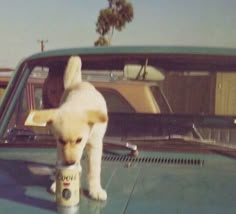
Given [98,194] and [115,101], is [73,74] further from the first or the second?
[115,101]

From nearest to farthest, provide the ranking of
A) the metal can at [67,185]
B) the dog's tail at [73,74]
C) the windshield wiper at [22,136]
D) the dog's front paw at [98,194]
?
the metal can at [67,185], the dog's front paw at [98,194], the dog's tail at [73,74], the windshield wiper at [22,136]

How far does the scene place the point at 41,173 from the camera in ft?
8.43

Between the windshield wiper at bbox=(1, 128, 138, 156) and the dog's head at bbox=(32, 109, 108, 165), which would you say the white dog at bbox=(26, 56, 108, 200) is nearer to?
the dog's head at bbox=(32, 109, 108, 165)

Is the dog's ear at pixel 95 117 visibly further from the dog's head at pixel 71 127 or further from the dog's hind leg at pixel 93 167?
the dog's hind leg at pixel 93 167

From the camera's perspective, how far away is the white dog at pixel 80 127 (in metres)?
2.06

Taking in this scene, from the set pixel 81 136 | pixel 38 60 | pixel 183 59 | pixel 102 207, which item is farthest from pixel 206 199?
pixel 38 60

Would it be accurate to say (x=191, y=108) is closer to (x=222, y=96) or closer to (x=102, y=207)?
(x=222, y=96)

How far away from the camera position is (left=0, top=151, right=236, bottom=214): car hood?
2.08 m

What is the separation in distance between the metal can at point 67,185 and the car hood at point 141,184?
5 centimetres

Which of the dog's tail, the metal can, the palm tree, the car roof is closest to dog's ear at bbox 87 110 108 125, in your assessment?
the metal can

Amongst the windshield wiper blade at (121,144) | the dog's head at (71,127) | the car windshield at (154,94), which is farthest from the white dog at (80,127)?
the car windshield at (154,94)

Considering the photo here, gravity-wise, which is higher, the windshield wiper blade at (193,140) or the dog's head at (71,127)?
the dog's head at (71,127)

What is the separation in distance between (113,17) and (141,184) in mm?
27555

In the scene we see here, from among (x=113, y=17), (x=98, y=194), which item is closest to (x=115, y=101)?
(x=98, y=194)
